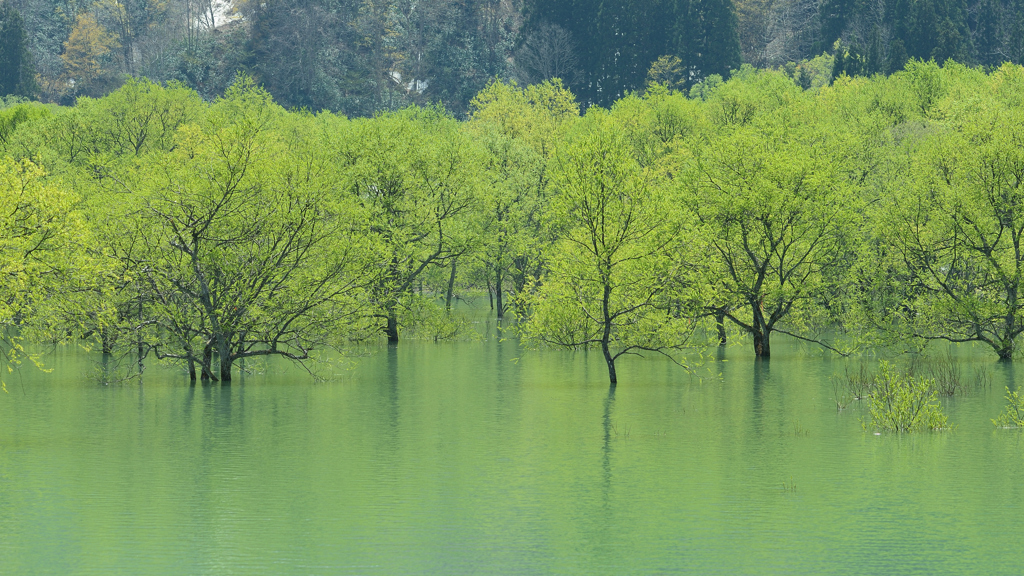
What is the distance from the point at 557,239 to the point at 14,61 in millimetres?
99114

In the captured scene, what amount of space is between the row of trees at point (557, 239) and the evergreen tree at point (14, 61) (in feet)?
289

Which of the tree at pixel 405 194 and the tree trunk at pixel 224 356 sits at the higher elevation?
the tree at pixel 405 194

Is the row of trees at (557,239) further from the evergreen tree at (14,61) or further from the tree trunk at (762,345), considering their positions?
the evergreen tree at (14,61)

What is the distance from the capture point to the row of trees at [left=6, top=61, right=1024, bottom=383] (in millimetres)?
47000

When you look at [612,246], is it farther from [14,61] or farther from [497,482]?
[14,61]

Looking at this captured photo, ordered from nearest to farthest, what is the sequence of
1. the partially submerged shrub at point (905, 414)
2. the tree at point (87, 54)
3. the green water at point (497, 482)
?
the green water at point (497, 482)
the partially submerged shrub at point (905, 414)
the tree at point (87, 54)

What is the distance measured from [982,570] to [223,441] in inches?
902

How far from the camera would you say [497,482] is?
2989 cm

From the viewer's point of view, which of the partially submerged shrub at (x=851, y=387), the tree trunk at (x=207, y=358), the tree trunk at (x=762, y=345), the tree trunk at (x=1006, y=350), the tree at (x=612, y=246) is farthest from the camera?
the tree trunk at (x=762, y=345)

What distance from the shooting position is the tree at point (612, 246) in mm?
46406

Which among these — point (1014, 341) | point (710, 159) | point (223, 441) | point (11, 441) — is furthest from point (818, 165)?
point (11, 441)

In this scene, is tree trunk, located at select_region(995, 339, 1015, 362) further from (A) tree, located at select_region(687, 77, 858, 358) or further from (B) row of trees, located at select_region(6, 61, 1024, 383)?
(A) tree, located at select_region(687, 77, 858, 358)

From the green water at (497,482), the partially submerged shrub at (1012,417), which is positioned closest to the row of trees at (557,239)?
the green water at (497,482)

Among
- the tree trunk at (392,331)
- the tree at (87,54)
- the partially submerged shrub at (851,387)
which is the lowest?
the partially submerged shrub at (851,387)
